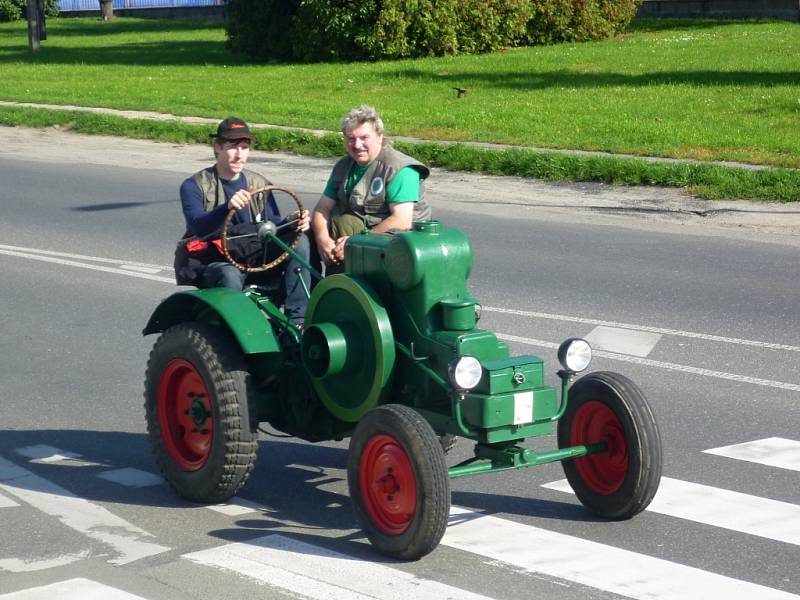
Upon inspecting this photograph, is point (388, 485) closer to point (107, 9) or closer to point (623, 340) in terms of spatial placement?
point (623, 340)

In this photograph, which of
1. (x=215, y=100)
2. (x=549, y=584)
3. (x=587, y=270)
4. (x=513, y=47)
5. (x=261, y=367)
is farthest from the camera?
(x=513, y=47)

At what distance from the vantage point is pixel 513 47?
3581cm

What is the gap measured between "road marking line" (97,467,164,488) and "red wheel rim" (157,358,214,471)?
33 centimetres

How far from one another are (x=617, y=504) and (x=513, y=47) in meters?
31.0

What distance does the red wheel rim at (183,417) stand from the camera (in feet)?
20.3

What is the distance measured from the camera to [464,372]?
5234mm

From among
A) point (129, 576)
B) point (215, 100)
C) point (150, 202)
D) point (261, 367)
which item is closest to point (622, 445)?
point (261, 367)

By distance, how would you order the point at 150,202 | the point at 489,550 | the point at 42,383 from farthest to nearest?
the point at 150,202 < the point at 42,383 < the point at 489,550

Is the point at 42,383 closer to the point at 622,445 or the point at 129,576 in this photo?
the point at 129,576

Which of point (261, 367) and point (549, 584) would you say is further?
point (261, 367)

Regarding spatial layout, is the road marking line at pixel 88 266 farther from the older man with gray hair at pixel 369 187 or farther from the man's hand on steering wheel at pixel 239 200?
the man's hand on steering wheel at pixel 239 200

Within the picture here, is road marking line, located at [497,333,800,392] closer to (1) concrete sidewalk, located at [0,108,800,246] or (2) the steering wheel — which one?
(2) the steering wheel

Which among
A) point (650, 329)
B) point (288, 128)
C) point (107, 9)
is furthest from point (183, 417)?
point (107, 9)

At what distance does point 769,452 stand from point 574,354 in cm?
170
